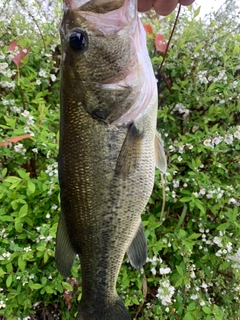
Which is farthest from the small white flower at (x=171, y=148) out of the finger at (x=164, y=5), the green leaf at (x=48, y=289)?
the green leaf at (x=48, y=289)

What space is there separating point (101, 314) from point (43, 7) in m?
2.47

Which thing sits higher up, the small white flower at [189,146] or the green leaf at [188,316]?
the small white flower at [189,146]

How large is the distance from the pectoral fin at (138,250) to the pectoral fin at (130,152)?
0.26m

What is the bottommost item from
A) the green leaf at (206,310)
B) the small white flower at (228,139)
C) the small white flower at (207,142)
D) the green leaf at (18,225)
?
the green leaf at (206,310)

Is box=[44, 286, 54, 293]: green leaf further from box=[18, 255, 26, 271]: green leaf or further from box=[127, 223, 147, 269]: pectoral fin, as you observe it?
box=[127, 223, 147, 269]: pectoral fin

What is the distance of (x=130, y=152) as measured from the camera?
43.4 inches

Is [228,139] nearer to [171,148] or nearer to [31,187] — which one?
[171,148]

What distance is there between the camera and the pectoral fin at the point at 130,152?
1.10 meters

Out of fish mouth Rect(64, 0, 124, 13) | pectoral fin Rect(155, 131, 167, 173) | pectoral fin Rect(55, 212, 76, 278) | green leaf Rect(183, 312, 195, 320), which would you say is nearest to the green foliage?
green leaf Rect(183, 312, 195, 320)

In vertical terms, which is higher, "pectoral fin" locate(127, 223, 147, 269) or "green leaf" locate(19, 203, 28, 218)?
"pectoral fin" locate(127, 223, 147, 269)

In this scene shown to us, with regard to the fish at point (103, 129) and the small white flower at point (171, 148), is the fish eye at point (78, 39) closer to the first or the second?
the fish at point (103, 129)

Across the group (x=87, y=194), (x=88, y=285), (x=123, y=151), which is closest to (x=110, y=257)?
(x=88, y=285)

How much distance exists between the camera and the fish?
3.43ft

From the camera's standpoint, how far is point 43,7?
2.80 metres
